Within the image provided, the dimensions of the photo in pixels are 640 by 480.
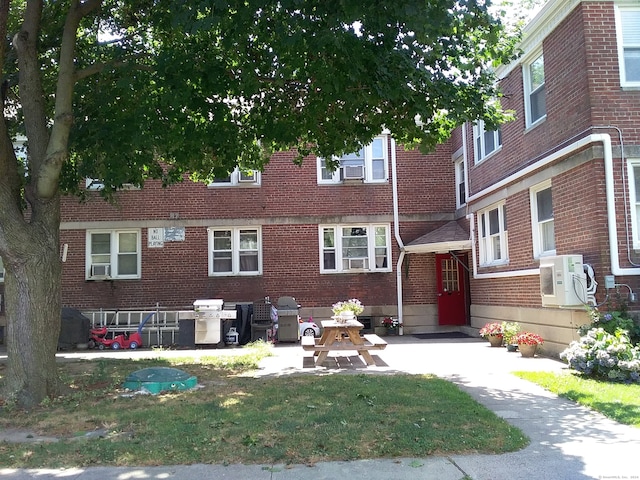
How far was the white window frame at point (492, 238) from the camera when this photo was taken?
13.9 m

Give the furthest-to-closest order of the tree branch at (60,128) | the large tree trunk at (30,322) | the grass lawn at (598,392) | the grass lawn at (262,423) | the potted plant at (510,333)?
the potted plant at (510,333)
the tree branch at (60,128)
the large tree trunk at (30,322)
the grass lawn at (598,392)
the grass lawn at (262,423)

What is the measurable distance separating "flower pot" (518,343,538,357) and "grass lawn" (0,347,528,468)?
10.9 feet

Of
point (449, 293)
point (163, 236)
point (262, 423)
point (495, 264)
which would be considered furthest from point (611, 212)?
point (163, 236)

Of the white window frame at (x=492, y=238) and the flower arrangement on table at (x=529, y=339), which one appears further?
the white window frame at (x=492, y=238)

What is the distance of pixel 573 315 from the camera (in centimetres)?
1025

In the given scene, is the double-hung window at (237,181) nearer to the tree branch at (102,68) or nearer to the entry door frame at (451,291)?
the entry door frame at (451,291)

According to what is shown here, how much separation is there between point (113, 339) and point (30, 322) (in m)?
7.96

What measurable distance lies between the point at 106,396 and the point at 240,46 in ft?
17.6

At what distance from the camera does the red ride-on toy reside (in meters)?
15.0

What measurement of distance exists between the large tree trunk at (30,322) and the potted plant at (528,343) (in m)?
8.64

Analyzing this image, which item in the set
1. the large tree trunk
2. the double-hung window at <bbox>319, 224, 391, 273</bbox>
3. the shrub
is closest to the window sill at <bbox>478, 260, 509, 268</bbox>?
the double-hung window at <bbox>319, 224, 391, 273</bbox>

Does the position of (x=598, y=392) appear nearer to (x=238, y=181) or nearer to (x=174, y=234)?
(x=238, y=181)

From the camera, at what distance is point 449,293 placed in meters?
17.2

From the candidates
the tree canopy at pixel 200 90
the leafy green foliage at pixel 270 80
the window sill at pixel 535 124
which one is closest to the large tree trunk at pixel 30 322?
the tree canopy at pixel 200 90
